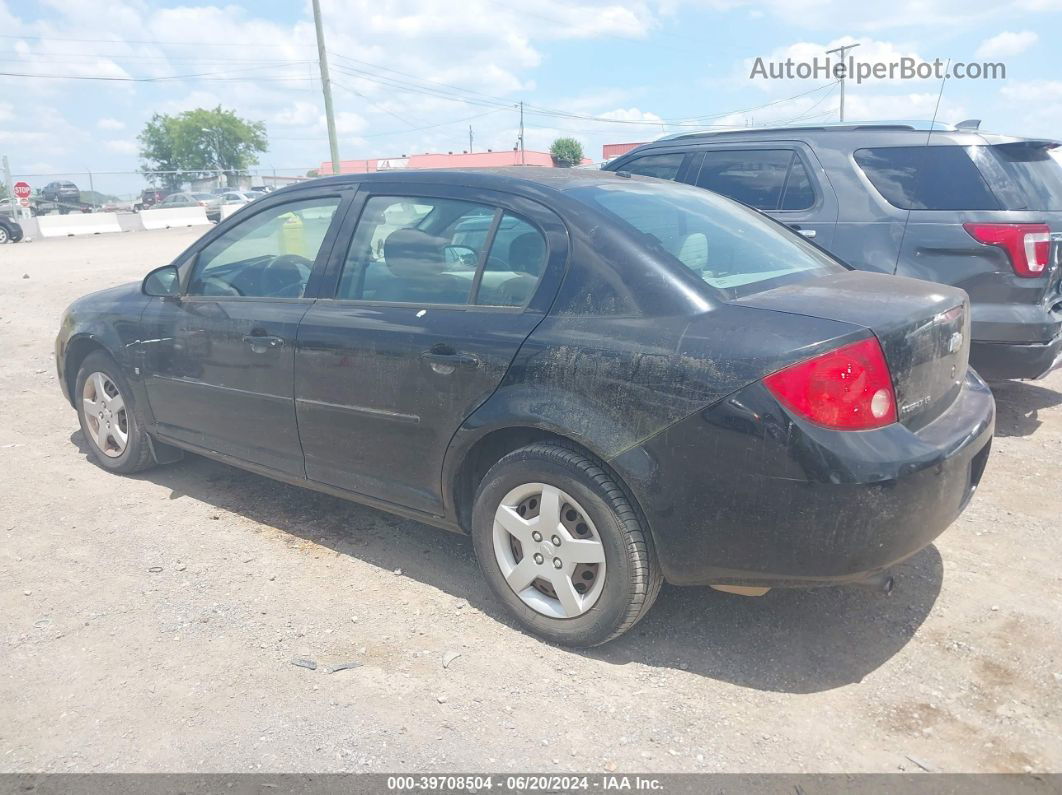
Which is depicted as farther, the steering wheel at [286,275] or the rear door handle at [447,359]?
the steering wheel at [286,275]

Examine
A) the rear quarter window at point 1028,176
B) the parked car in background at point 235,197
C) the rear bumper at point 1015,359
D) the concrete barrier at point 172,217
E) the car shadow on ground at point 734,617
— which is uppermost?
the rear quarter window at point 1028,176

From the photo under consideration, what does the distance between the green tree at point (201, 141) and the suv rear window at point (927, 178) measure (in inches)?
3449

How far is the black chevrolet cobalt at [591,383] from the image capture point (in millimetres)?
2586

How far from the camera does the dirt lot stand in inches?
102

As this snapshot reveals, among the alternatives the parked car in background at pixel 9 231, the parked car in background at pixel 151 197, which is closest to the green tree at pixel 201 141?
the parked car in background at pixel 151 197

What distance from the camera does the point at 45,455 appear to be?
5.47m

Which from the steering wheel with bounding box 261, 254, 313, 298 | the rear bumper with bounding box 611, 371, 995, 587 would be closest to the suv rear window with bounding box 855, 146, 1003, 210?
the rear bumper with bounding box 611, 371, 995, 587

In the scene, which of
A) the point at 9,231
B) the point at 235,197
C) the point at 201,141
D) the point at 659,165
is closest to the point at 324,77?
the point at 9,231

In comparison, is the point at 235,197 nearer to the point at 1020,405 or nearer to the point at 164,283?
the point at 164,283

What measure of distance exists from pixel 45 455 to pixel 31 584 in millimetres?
2055

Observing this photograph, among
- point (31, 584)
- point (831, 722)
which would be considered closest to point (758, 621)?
point (831, 722)

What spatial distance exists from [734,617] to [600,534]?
2.64 ft

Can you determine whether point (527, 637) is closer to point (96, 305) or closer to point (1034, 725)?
point (1034, 725)

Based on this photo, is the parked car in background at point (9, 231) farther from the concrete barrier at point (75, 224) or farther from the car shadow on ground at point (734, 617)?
the car shadow on ground at point (734, 617)
